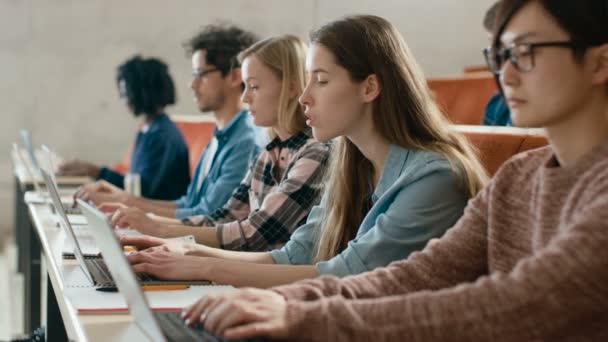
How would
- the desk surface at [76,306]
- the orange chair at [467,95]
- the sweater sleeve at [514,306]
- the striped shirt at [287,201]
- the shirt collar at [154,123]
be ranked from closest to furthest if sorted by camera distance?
the sweater sleeve at [514,306] → the desk surface at [76,306] → the striped shirt at [287,201] → the shirt collar at [154,123] → the orange chair at [467,95]

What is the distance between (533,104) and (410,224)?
1.69ft

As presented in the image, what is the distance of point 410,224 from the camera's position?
148 centimetres

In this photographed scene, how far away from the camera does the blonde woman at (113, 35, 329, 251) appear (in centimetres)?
205

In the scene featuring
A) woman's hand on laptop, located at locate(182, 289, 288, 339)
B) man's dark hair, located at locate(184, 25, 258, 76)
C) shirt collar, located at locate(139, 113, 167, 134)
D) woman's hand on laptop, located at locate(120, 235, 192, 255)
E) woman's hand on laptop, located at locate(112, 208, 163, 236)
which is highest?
woman's hand on laptop, located at locate(182, 289, 288, 339)

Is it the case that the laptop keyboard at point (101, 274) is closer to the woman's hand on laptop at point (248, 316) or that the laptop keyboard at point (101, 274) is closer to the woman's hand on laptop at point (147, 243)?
the woman's hand on laptop at point (147, 243)

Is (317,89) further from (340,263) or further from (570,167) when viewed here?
(570,167)

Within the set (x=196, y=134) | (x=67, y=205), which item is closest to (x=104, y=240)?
(x=67, y=205)

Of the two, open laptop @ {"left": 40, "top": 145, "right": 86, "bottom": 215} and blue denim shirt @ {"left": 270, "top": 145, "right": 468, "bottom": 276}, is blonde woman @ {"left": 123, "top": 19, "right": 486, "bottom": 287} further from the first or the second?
open laptop @ {"left": 40, "top": 145, "right": 86, "bottom": 215}

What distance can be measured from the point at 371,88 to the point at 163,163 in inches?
84.5

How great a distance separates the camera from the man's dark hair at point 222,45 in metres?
2.98

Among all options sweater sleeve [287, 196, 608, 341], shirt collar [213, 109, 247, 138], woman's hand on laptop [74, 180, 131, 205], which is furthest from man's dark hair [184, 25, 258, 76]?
sweater sleeve [287, 196, 608, 341]

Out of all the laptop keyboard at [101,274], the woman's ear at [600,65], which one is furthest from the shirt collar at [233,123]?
the woman's ear at [600,65]

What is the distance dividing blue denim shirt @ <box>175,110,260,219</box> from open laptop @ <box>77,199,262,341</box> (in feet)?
5.07

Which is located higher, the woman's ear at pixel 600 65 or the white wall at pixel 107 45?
the woman's ear at pixel 600 65
